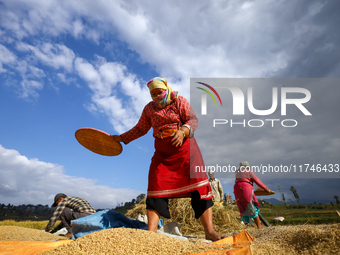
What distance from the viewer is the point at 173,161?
259cm

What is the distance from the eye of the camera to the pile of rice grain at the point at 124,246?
152 centimetres

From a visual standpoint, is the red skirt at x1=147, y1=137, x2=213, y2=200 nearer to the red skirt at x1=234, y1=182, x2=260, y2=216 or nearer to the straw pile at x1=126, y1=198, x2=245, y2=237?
the straw pile at x1=126, y1=198, x2=245, y2=237

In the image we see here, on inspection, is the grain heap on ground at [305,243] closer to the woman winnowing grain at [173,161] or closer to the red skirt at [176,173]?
the woman winnowing grain at [173,161]

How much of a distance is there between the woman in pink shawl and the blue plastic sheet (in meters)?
2.58

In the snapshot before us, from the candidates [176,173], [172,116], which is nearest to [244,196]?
[176,173]

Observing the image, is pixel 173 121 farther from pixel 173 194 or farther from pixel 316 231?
pixel 316 231

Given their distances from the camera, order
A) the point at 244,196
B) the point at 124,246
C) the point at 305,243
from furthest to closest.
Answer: the point at 244,196 → the point at 124,246 → the point at 305,243

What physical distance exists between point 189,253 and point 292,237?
764 millimetres

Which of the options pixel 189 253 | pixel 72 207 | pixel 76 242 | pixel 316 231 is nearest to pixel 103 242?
pixel 76 242

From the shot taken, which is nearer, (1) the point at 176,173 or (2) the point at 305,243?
(2) the point at 305,243

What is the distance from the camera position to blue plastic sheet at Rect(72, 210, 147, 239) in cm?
272

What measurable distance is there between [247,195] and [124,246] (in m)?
3.72

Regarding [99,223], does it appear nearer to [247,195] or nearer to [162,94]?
[162,94]

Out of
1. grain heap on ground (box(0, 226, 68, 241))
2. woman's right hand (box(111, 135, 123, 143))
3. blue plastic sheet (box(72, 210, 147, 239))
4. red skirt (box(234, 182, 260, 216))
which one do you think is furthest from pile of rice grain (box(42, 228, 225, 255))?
red skirt (box(234, 182, 260, 216))
